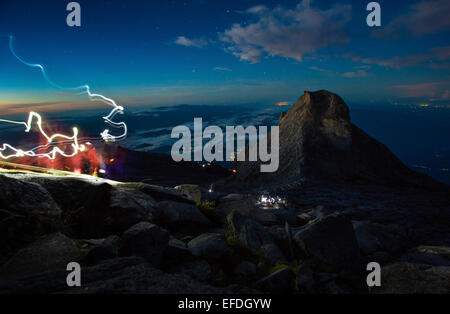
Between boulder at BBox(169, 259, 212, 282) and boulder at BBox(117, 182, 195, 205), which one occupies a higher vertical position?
boulder at BBox(117, 182, 195, 205)

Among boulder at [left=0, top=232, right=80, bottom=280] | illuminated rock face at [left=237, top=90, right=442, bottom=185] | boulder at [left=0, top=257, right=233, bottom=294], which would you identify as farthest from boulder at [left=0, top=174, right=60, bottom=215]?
illuminated rock face at [left=237, top=90, right=442, bottom=185]

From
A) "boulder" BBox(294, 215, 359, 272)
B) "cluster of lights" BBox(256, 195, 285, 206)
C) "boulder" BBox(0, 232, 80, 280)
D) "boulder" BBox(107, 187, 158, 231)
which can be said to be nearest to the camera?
"boulder" BBox(0, 232, 80, 280)

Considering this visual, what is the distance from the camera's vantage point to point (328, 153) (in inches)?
787

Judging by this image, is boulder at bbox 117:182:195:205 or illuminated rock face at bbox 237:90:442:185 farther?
illuminated rock face at bbox 237:90:442:185

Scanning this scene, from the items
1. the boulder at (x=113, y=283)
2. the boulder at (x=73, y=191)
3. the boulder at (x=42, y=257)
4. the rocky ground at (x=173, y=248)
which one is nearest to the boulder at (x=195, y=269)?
the rocky ground at (x=173, y=248)

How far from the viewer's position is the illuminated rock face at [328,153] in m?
18.2

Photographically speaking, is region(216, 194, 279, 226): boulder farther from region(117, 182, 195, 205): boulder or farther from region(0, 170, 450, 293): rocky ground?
region(117, 182, 195, 205): boulder

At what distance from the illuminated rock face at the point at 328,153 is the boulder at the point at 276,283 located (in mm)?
13549

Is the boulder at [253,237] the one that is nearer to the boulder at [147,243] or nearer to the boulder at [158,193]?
the boulder at [147,243]

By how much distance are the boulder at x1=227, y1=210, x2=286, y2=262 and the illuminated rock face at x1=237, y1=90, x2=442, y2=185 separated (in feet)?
39.7

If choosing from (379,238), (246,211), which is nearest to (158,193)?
(246,211)

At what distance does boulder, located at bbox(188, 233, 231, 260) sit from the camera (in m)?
3.68

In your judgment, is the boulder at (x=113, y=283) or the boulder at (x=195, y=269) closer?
the boulder at (x=113, y=283)
